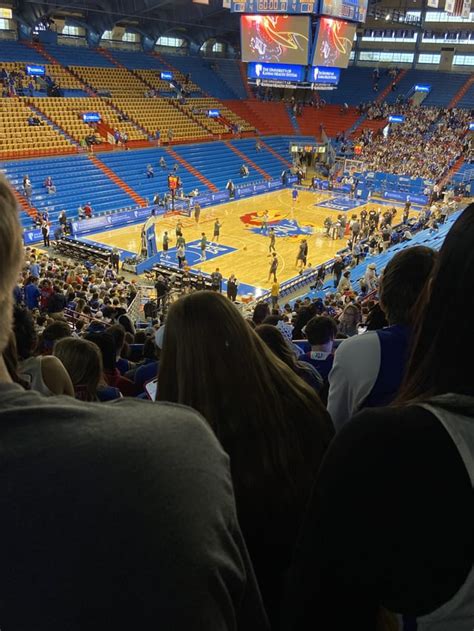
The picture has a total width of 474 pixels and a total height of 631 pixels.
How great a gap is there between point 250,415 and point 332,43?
28.8 meters

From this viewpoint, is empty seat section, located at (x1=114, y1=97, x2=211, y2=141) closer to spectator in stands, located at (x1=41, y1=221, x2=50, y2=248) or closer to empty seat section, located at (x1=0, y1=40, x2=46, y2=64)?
empty seat section, located at (x1=0, y1=40, x2=46, y2=64)

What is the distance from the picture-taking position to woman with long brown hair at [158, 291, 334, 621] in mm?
1857

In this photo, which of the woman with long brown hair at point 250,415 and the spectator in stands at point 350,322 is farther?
the spectator in stands at point 350,322

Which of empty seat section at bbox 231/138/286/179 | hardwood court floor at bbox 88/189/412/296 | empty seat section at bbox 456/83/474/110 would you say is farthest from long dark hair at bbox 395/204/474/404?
empty seat section at bbox 456/83/474/110

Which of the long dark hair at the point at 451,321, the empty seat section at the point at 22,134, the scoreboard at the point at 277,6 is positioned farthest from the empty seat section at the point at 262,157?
the long dark hair at the point at 451,321

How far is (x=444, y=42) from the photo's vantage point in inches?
1932

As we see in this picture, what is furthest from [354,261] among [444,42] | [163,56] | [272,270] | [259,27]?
[444,42]

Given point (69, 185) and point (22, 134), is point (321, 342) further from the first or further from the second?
point (22, 134)

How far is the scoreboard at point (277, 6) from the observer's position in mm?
24812

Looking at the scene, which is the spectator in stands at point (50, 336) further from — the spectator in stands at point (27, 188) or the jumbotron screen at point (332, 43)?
the jumbotron screen at point (332, 43)

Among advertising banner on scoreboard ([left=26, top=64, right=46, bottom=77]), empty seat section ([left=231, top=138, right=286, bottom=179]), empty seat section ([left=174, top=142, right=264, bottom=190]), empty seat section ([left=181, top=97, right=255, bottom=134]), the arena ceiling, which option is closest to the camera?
advertising banner on scoreboard ([left=26, top=64, right=46, bottom=77])

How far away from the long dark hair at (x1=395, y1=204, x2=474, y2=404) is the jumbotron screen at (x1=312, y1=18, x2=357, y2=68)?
1092 inches

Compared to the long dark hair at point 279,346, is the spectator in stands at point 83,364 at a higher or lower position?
lower

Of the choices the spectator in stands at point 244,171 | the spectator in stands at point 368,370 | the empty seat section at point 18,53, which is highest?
the empty seat section at point 18,53
